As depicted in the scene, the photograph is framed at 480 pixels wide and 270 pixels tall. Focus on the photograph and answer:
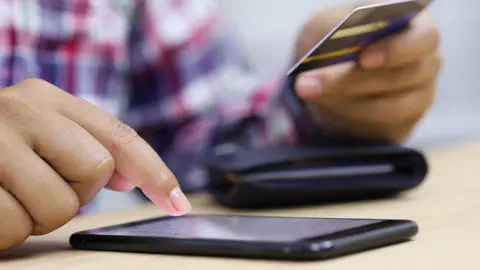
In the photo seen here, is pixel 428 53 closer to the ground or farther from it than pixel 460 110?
farther from it

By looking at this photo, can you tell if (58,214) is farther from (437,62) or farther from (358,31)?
(437,62)

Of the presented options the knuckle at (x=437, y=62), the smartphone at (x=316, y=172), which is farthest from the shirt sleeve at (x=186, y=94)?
the smartphone at (x=316, y=172)

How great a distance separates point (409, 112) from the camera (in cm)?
86

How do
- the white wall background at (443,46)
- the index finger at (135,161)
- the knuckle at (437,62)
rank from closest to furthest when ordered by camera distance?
the index finger at (135,161)
the knuckle at (437,62)
the white wall background at (443,46)

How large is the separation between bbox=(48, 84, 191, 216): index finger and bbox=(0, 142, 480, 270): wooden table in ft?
0.18

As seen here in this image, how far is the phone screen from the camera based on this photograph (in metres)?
0.44

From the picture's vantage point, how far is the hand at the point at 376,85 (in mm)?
751

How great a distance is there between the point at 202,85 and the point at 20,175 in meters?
0.85

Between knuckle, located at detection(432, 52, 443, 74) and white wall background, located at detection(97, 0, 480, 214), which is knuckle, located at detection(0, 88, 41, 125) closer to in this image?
knuckle, located at detection(432, 52, 443, 74)

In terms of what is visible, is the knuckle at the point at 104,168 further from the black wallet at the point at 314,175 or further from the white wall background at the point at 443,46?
the white wall background at the point at 443,46

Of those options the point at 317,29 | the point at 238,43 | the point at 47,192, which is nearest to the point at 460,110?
the point at 238,43

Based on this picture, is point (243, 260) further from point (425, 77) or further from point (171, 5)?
point (171, 5)

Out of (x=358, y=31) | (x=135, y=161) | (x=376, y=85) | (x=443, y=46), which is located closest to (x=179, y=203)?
(x=135, y=161)

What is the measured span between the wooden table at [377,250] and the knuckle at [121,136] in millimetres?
71
